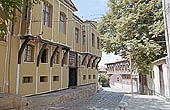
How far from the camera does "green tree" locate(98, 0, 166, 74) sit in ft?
43.1

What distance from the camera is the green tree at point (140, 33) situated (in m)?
13.1

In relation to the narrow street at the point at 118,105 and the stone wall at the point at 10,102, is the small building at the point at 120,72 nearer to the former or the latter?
the narrow street at the point at 118,105

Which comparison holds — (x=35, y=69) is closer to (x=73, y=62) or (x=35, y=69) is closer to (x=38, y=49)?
(x=38, y=49)

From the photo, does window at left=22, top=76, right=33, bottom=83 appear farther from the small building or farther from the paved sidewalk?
the small building

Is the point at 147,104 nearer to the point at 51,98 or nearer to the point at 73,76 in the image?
the point at 51,98

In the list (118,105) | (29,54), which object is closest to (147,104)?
(118,105)

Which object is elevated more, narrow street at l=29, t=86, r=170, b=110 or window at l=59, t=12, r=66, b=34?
window at l=59, t=12, r=66, b=34

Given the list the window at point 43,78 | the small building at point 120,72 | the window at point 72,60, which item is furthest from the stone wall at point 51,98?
the small building at point 120,72

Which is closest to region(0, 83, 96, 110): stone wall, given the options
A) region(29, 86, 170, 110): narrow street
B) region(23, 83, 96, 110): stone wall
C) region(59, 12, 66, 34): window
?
region(23, 83, 96, 110): stone wall

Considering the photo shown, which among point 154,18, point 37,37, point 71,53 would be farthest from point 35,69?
point 154,18

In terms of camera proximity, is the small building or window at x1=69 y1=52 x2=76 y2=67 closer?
window at x1=69 y1=52 x2=76 y2=67

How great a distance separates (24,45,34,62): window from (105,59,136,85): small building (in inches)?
937

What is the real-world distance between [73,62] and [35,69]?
20.9 ft

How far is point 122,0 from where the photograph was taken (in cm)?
1673
